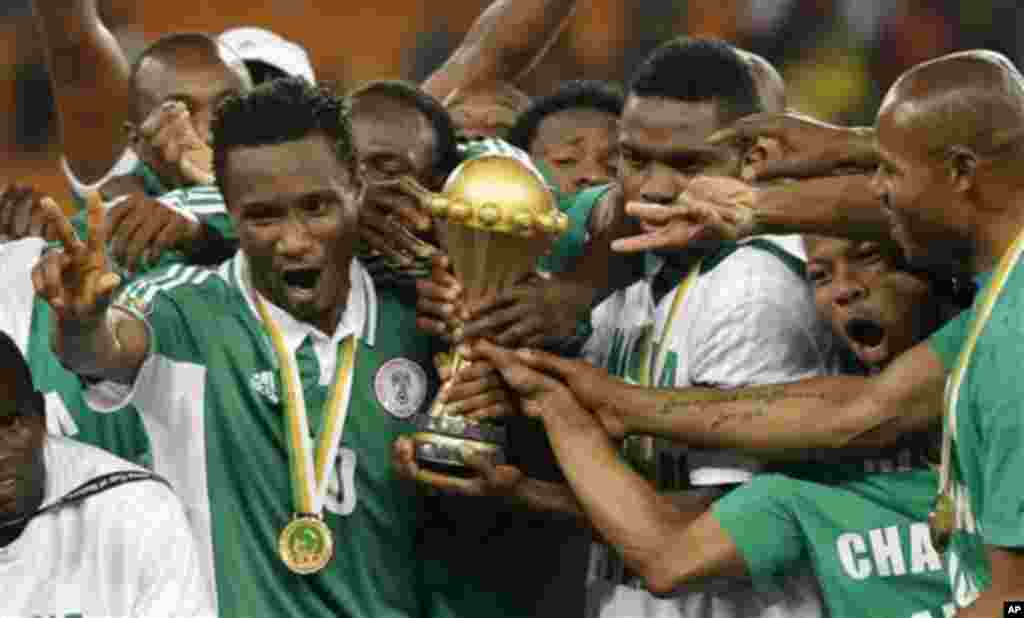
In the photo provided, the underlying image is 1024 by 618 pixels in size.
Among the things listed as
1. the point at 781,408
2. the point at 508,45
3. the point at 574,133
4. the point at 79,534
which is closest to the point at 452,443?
the point at 781,408

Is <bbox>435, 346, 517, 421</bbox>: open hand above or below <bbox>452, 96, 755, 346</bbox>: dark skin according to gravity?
below

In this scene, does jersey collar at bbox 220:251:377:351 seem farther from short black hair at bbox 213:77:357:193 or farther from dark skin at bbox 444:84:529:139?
dark skin at bbox 444:84:529:139

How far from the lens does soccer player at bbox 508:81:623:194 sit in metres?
5.04

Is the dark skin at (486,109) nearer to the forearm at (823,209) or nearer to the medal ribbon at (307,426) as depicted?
the medal ribbon at (307,426)

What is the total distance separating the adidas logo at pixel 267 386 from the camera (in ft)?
13.0

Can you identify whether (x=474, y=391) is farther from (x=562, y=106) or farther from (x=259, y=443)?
(x=562, y=106)

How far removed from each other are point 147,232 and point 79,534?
2.03 ft

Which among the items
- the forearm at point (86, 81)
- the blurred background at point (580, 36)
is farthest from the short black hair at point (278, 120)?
the blurred background at point (580, 36)

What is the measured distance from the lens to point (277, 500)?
393cm

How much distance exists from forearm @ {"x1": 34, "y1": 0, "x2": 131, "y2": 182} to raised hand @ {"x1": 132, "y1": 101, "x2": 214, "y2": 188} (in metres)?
0.73

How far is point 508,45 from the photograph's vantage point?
5.70 metres

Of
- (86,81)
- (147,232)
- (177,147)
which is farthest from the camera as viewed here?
(86,81)

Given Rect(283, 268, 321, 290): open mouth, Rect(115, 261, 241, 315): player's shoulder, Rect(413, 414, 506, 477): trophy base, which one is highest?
Rect(283, 268, 321, 290): open mouth

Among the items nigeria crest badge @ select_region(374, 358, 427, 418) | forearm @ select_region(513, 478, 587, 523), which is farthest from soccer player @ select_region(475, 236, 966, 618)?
nigeria crest badge @ select_region(374, 358, 427, 418)
